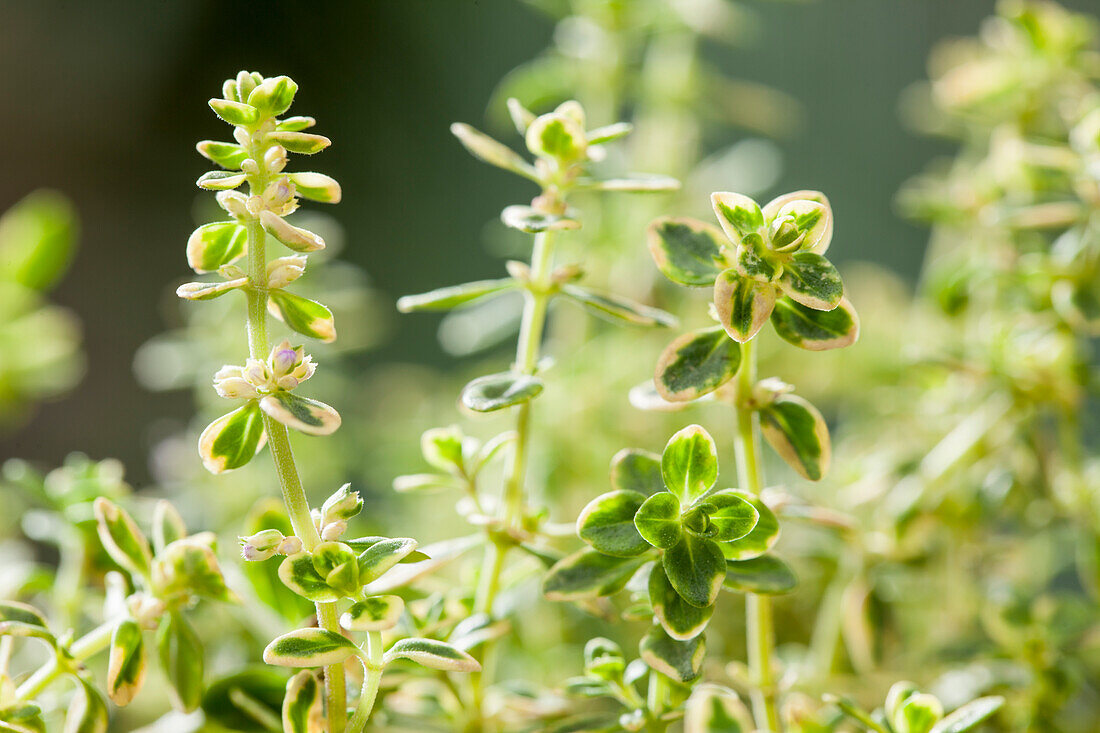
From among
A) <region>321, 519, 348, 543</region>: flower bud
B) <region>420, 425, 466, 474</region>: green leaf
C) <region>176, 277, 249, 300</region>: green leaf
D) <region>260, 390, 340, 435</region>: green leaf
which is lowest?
<region>420, 425, 466, 474</region>: green leaf

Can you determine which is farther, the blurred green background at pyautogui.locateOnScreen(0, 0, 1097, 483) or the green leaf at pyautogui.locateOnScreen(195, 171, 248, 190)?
the blurred green background at pyautogui.locateOnScreen(0, 0, 1097, 483)

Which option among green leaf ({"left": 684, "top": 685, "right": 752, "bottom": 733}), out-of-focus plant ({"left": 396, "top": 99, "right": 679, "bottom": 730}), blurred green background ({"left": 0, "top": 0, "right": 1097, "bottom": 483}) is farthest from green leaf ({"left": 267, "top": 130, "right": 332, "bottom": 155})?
blurred green background ({"left": 0, "top": 0, "right": 1097, "bottom": 483})

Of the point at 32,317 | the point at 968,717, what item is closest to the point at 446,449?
the point at 968,717

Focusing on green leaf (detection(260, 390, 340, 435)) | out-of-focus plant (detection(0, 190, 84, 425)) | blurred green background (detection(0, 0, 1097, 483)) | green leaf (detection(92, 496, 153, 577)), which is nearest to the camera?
green leaf (detection(260, 390, 340, 435))

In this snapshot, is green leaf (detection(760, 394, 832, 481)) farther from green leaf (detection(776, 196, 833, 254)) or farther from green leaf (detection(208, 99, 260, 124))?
green leaf (detection(208, 99, 260, 124))

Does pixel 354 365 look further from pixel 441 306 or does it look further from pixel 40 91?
pixel 441 306

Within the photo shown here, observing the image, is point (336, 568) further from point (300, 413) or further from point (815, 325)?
point (815, 325)

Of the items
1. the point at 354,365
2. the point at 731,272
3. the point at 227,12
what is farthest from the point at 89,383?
the point at 731,272
